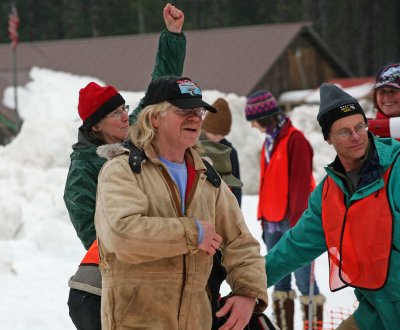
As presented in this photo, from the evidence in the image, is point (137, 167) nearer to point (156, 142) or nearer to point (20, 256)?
point (156, 142)

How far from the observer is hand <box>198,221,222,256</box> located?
9.08 ft

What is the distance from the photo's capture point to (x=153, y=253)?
272 centimetres

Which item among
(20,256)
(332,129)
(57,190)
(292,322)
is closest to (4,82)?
(57,190)

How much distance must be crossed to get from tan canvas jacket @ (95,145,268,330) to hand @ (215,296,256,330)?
1.3 inches

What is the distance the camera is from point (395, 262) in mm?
3184

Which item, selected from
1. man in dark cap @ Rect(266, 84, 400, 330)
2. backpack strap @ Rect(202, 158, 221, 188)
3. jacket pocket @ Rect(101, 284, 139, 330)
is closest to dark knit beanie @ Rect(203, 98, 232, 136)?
man in dark cap @ Rect(266, 84, 400, 330)

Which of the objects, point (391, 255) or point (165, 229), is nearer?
point (165, 229)

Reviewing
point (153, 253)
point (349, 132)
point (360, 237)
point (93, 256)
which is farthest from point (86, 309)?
point (349, 132)

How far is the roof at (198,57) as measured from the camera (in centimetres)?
2712

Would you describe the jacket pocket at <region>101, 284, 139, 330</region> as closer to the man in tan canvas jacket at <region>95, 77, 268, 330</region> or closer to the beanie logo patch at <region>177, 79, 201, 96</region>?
the man in tan canvas jacket at <region>95, 77, 268, 330</region>

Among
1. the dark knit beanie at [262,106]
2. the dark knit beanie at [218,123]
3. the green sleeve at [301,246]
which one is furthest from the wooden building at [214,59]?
the green sleeve at [301,246]

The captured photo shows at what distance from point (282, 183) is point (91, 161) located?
8.77 feet

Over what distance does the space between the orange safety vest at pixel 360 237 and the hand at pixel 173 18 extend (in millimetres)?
1261

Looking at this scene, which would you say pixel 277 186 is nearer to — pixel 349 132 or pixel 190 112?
pixel 349 132
